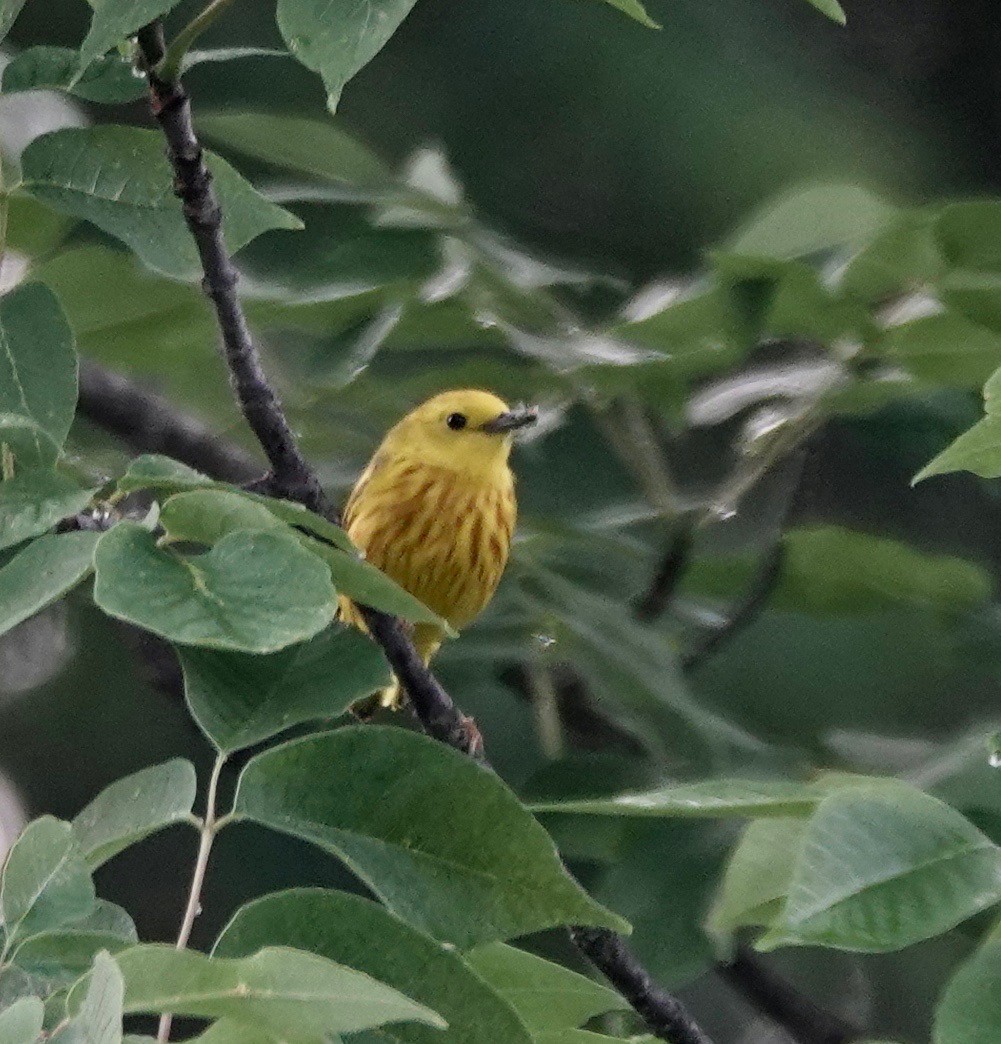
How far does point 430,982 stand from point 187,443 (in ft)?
6.07

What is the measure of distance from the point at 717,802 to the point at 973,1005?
0.21 m

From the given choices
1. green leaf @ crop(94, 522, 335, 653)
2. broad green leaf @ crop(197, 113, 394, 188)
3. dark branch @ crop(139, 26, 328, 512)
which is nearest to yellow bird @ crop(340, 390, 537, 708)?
broad green leaf @ crop(197, 113, 394, 188)

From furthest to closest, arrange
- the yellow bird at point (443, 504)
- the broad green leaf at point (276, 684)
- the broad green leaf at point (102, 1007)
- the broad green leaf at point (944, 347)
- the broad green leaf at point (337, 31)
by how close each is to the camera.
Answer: the yellow bird at point (443, 504) < the broad green leaf at point (944, 347) < the broad green leaf at point (276, 684) < the broad green leaf at point (337, 31) < the broad green leaf at point (102, 1007)

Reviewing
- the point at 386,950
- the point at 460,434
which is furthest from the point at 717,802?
the point at 460,434

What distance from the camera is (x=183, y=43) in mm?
1391

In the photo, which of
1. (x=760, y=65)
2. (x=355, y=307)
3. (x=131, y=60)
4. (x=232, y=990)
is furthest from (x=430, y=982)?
(x=760, y=65)

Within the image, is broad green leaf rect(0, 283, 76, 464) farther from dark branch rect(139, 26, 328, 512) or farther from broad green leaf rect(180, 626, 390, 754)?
broad green leaf rect(180, 626, 390, 754)

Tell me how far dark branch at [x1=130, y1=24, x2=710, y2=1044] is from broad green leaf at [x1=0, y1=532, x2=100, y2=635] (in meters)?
0.31

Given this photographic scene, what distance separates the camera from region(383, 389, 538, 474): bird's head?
357 cm

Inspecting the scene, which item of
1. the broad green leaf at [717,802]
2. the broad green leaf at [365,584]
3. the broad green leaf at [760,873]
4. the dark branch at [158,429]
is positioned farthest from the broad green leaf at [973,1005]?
the dark branch at [158,429]

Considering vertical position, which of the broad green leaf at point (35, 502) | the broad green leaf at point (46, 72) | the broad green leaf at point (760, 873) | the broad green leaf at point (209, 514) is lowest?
the broad green leaf at point (760, 873)

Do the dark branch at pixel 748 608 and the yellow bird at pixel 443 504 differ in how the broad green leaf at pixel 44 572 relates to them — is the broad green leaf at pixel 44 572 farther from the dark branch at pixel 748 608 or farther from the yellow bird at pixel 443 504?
the yellow bird at pixel 443 504

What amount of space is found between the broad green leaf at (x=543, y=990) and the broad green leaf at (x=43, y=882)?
1.20 feet

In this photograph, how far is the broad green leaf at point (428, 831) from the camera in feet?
4.07
